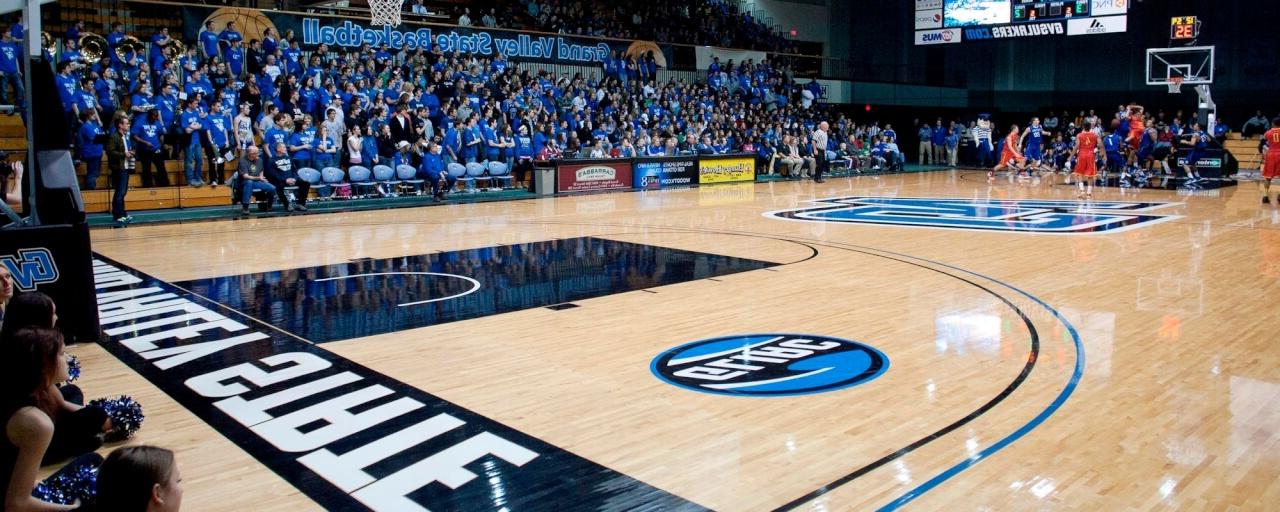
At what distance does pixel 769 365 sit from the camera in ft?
21.1

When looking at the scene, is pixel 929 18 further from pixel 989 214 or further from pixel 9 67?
pixel 9 67

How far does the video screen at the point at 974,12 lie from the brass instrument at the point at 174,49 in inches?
808

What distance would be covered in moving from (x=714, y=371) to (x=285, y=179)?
42.5ft

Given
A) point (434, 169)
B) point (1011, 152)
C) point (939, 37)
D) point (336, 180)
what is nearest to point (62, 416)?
point (336, 180)

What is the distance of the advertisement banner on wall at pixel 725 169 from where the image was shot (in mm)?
25094

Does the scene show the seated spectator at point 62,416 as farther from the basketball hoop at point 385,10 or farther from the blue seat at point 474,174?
the basketball hoop at point 385,10

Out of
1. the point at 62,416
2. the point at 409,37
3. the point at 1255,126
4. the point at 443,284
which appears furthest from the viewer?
the point at 1255,126

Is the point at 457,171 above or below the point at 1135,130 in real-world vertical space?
below

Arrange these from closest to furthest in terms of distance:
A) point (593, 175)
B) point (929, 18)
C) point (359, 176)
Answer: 1. point (359, 176)
2. point (593, 175)
3. point (929, 18)

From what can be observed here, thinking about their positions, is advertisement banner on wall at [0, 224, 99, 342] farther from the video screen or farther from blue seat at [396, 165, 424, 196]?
the video screen

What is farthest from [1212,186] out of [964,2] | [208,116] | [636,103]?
[208,116]


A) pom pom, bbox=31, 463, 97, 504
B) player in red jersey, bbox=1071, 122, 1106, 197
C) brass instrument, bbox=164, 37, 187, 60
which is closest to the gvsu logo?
pom pom, bbox=31, 463, 97, 504

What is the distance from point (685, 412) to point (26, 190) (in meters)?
7.06

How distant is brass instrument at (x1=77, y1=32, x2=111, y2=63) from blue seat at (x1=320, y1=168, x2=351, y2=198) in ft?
15.4
